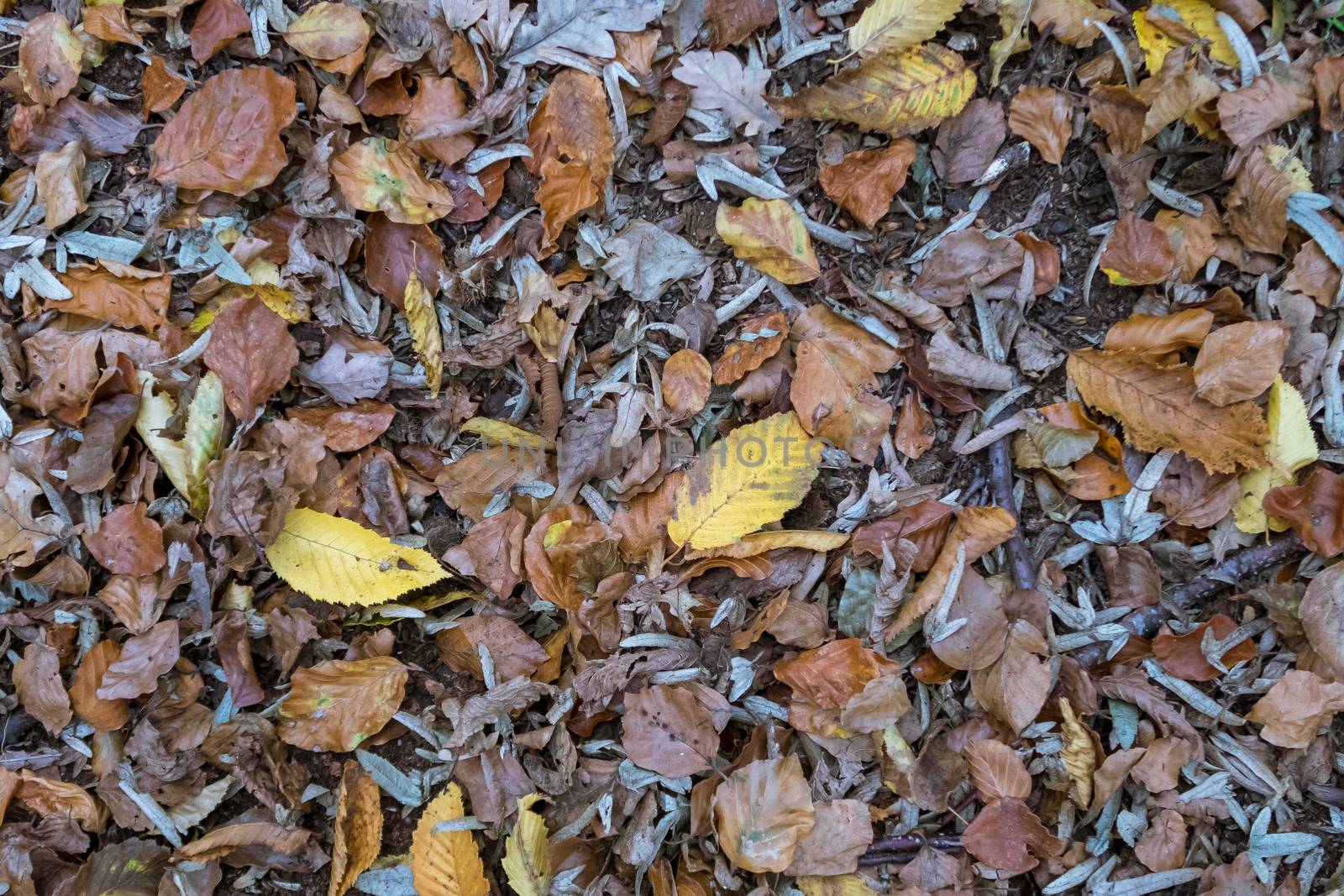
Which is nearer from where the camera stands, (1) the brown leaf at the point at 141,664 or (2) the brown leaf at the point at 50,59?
(1) the brown leaf at the point at 141,664

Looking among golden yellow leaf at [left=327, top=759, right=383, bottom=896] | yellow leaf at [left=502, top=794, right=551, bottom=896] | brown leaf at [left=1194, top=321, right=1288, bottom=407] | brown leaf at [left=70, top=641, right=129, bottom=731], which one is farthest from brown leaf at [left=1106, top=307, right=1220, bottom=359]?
brown leaf at [left=70, top=641, right=129, bottom=731]

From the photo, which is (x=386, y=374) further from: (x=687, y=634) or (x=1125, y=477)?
(x=1125, y=477)

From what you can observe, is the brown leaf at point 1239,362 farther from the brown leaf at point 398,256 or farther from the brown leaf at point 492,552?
the brown leaf at point 398,256

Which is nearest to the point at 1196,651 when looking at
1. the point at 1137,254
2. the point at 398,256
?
the point at 1137,254

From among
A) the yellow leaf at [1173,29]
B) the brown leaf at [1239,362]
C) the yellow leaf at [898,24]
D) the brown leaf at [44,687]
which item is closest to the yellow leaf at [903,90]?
the yellow leaf at [898,24]

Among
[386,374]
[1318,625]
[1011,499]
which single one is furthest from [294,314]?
[1318,625]

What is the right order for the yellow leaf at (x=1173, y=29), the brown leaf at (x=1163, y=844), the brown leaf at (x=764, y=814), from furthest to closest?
the yellow leaf at (x=1173, y=29)
the brown leaf at (x=1163, y=844)
the brown leaf at (x=764, y=814)
